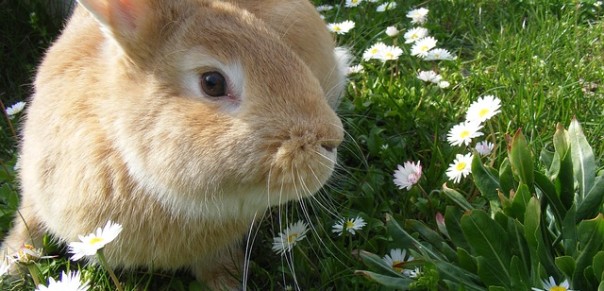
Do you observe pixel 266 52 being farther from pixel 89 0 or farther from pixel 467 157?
pixel 467 157

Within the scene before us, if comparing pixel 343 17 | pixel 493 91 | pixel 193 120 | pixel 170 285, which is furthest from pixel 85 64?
pixel 343 17

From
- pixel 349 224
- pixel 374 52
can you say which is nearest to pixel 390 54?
pixel 374 52

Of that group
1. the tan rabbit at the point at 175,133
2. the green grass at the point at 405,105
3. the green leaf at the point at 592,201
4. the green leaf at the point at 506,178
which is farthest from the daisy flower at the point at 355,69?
the green leaf at the point at 592,201

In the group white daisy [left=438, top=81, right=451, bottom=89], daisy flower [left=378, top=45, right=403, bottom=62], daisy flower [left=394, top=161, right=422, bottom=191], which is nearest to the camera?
daisy flower [left=394, top=161, right=422, bottom=191]

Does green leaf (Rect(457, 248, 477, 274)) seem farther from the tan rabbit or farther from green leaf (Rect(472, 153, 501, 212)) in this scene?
the tan rabbit

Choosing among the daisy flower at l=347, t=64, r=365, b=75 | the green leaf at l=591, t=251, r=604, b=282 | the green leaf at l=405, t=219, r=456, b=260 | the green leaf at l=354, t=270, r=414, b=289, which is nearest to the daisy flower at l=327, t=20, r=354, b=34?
the daisy flower at l=347, t=64, r=365, b=75

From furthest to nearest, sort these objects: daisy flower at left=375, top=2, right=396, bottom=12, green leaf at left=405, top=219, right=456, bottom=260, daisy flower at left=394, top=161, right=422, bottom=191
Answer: daisy flower at left=375, top=2, right=396, bottom=12
daisy flower at left=394, top=161, right=422, bottom=191
green leaf at left=405, top=219, right=456, bottom=260

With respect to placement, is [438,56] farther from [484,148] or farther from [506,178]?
[506,178]
